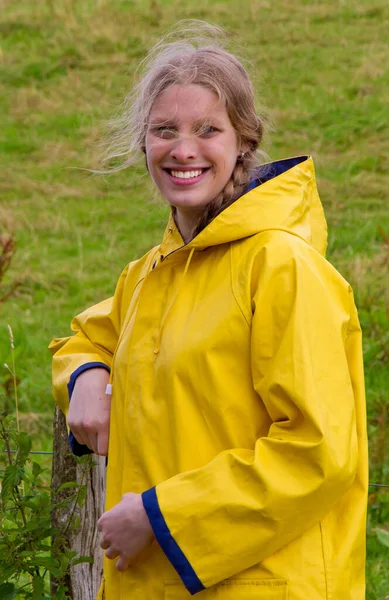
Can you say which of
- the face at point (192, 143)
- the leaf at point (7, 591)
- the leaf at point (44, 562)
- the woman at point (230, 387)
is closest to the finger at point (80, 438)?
the woman at point (230, 387)

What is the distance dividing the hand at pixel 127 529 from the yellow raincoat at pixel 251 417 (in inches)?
1.3

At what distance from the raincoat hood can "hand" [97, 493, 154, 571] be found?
1.79 ft

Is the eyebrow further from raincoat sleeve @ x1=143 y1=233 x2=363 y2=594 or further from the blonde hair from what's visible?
raincoat sleeve @ x1=143 y1=233 x2=363 y2=594

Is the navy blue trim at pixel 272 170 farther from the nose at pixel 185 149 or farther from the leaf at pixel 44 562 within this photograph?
the leaf at pixel 44 562

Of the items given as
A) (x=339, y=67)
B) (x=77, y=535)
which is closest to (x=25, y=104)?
(x=339, y=67)

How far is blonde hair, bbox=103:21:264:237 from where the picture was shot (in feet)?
7.22

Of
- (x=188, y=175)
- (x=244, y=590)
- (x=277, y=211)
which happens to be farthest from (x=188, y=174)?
(x=244, y=590)

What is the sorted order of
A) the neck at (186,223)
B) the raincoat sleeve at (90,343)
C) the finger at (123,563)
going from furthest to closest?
the raincoat sleeve at (90,343) < the neck at (186,223) < the finger at (123,563)

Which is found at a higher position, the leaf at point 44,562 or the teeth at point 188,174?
Result: the teeth at point 188,174

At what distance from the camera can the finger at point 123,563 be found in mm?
2014

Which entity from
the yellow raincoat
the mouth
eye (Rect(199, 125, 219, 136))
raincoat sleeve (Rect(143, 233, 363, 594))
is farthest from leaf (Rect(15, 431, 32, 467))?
eye (Rect(199, 125, 219, 136))

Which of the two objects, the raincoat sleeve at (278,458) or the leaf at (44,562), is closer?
the raincoat sleeve at (278,458)

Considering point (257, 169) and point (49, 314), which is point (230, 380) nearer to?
point (257, 169)

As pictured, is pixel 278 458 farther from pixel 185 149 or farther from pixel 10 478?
pixel 10 478
